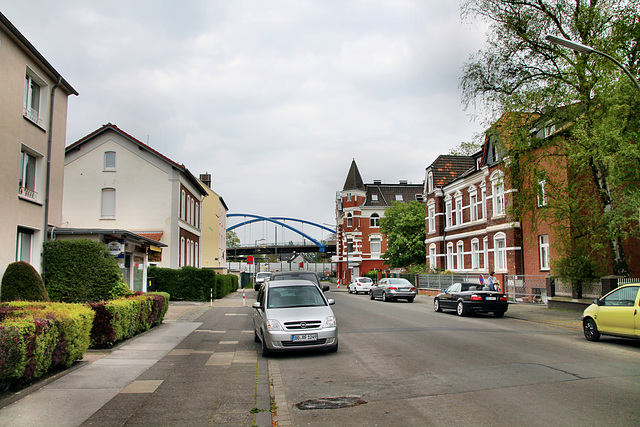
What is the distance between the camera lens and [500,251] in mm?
34719

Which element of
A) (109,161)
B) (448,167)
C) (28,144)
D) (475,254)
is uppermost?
(448,167)

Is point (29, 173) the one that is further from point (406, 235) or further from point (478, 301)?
point (406, 235)

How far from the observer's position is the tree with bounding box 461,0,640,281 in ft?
57.7

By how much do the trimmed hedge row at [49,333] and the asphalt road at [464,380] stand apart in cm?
359

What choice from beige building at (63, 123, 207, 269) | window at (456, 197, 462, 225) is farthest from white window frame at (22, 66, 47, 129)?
window at (456, 197, 462, 225)

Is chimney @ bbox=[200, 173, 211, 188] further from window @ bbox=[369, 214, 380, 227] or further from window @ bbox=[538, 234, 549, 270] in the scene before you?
window @ bbox=[538, 234, 549, 270]

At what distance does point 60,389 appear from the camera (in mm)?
7941

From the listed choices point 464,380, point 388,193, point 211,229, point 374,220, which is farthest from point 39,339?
point 388,193

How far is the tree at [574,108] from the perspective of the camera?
17594 millimetres

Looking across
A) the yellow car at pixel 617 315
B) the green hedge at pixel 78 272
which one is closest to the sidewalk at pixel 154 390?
the green hedge at pixel 78 272

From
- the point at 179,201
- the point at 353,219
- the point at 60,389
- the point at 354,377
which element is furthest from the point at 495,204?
the point at 353,219

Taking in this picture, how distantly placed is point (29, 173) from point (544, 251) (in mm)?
25525

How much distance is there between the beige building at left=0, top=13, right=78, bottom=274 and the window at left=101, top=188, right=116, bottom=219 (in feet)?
47.5

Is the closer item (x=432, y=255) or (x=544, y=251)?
(x=544, y=251)
